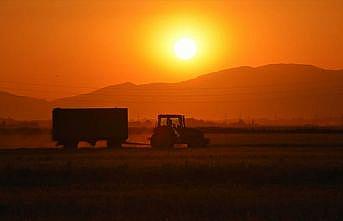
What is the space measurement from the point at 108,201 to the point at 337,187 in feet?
29.2

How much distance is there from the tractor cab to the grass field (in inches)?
787

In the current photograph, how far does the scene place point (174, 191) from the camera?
26953mm

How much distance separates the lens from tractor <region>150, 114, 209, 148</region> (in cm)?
5991

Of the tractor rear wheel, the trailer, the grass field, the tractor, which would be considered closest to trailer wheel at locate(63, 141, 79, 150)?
the trailer

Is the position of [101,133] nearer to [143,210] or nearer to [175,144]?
[175,144]

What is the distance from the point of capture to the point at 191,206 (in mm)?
22625

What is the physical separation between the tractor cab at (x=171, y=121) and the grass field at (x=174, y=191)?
1999 centimetres

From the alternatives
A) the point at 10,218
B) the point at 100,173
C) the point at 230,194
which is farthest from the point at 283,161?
the point at 10,218

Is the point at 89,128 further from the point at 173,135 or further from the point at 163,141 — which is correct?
the point at 173,135

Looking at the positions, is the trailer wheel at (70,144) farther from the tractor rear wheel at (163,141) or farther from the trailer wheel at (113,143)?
the tractor rear wheel at (163,141)

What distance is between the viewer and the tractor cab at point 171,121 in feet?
197

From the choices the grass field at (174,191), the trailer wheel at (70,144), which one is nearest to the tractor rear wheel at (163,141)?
the trailer wheel at (70,144)

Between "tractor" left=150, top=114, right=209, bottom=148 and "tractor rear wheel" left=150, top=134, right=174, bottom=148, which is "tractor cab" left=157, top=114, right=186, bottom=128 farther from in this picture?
"tractor rear wheel" left=150, top=134, right=174, bottom=148

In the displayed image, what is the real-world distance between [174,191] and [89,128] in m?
38.0
